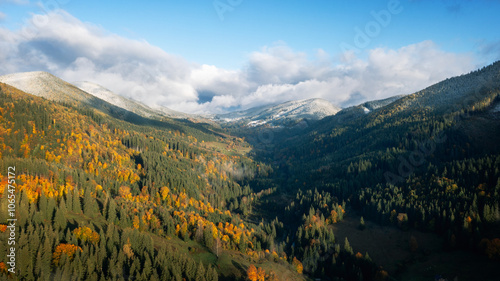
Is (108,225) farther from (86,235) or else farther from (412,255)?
(412,255)

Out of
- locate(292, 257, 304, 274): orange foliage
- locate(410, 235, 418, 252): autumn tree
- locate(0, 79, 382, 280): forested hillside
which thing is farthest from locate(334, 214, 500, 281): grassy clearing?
locate(292, 257, 304, 274): orange foliage

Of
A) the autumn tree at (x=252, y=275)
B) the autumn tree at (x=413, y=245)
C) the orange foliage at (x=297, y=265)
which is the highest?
the autumn tree at (x=413, y=245)

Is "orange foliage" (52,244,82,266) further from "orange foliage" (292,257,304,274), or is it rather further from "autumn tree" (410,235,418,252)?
"autumn tree" (410,235,418,252)

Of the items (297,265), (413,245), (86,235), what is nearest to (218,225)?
(297,265)

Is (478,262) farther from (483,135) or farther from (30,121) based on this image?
(30,121)

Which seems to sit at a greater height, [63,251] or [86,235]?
[63,251]

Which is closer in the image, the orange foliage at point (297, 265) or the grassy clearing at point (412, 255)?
the grassy clearing at point (412, 255)

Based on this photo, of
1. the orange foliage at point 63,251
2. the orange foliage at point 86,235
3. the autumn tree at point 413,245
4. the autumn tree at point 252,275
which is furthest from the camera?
the autumn tree at point 413,245

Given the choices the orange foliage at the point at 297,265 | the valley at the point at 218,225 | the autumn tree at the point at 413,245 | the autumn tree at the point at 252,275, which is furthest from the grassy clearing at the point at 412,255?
the autumn tree at the point at 252,275

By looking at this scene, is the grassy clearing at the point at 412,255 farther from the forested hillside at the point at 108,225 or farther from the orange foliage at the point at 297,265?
the orange foliage at the point at 297,265

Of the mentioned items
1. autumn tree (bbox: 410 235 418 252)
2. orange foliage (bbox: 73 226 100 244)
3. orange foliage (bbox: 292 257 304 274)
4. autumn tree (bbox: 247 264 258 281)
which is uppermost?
orange foliage (bbox: 73 226 100 244)

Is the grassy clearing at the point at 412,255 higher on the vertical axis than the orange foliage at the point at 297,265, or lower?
higher

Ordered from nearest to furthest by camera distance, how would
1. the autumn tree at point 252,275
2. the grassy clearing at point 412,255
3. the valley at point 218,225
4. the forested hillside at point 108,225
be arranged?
1. the forested hillside at point 108,225
2. the valley at point 218,225
3. the autumn tree at point 252,275
4. the grassy clearing at point 412,255
